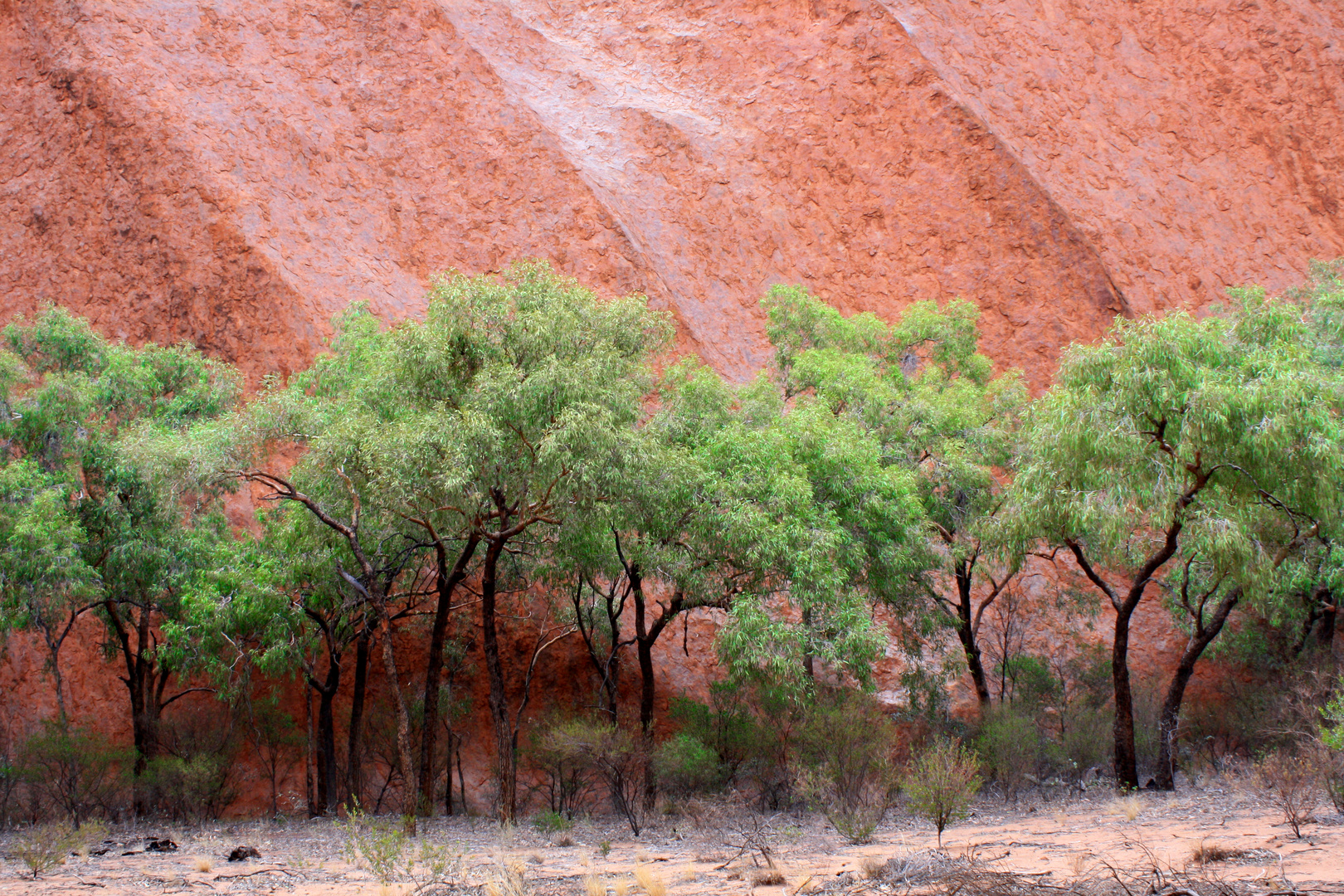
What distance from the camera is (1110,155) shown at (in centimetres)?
3114

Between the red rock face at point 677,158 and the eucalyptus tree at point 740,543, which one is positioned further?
the red rock face at point 677,158

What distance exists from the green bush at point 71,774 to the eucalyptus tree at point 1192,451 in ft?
50.9

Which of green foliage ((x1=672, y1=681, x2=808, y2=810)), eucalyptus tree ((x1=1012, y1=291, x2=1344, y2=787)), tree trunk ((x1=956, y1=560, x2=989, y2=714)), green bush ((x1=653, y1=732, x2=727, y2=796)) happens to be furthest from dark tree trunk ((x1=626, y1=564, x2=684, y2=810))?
tree trunk ((x1=956, y1=560, x2=989, y2=714))

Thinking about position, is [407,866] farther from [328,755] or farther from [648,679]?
[328,755]

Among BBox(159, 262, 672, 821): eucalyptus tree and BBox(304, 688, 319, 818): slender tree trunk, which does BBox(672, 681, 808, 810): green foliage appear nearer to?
BBox(159, 262, 672, 821): eucalyptus tree

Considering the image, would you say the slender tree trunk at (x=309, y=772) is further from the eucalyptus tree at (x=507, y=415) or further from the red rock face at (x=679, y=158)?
the red rock face at (x=679, y=158)

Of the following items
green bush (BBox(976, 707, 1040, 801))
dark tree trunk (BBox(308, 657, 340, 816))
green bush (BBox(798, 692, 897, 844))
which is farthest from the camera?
dark tree trunk (BBox(308, 657, 340, 816))

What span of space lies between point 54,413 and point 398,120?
1723 centimetres

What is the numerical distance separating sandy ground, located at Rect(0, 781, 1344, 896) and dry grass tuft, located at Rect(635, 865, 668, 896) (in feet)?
0.10

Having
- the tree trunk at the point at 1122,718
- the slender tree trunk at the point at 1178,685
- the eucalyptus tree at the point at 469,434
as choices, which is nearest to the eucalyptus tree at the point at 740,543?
the eucalyptus tree at the point at 469,434

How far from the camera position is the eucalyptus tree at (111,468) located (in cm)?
1453

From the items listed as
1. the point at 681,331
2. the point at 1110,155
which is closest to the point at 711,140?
the point at 681,331

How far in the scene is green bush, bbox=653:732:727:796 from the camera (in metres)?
14.4

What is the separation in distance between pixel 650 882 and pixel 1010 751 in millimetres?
10017
